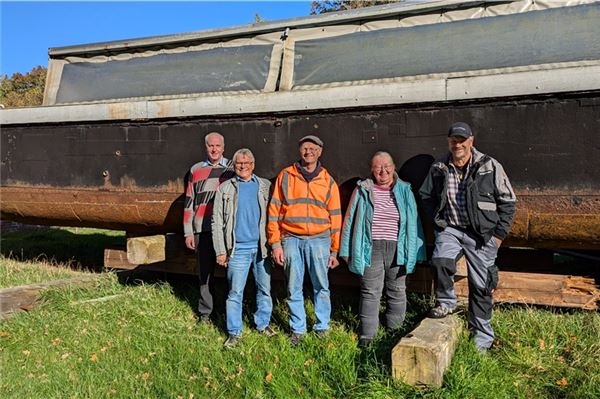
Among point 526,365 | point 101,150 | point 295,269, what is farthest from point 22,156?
point 526,365

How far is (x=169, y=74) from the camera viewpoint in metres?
5.29

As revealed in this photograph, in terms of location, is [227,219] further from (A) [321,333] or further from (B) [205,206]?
(A) [321,333]

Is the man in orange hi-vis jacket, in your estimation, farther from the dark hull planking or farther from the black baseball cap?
the black baseball cap

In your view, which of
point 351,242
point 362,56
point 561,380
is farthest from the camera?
point 362,56

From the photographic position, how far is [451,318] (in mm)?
3506

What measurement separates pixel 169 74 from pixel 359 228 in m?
2.66

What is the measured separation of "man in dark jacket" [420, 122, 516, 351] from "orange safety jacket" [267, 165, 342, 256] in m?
0.72

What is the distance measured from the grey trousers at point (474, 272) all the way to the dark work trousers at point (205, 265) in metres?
1.87

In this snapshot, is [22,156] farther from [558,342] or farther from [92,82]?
[558,342]

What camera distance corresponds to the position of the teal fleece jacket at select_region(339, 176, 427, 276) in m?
3.75

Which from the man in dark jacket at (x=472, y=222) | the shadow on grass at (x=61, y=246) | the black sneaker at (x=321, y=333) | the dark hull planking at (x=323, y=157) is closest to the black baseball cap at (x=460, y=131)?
the man in dark jacket at (x=472, y=222)

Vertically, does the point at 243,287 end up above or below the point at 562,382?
above

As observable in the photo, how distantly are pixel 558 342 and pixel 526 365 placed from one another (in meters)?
0.44

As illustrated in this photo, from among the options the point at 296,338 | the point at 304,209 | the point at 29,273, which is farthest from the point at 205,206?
the point at 29,273
